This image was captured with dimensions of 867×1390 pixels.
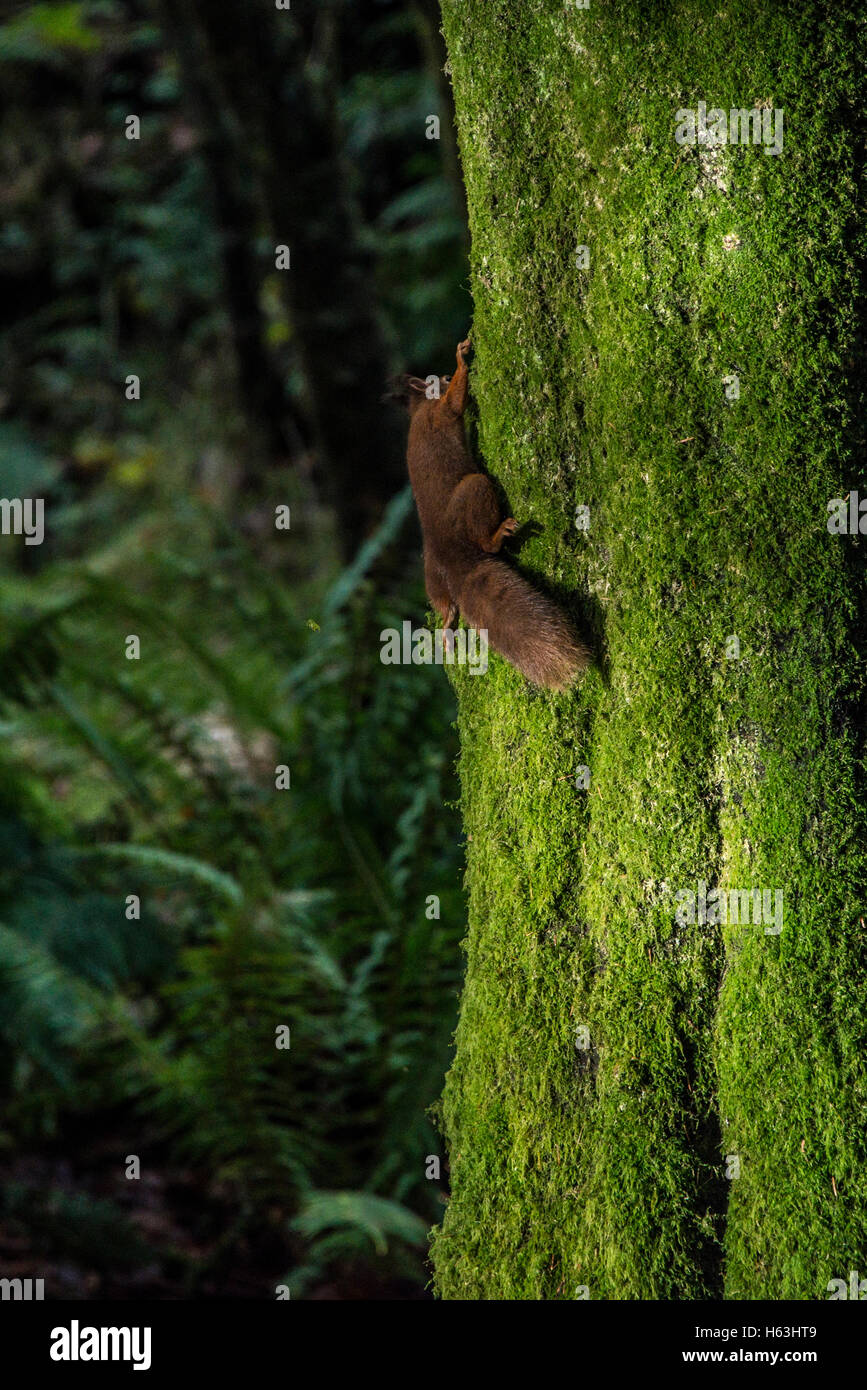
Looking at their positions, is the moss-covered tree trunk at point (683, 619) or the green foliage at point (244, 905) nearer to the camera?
the moss-covered tree trunk at point (683, 619)

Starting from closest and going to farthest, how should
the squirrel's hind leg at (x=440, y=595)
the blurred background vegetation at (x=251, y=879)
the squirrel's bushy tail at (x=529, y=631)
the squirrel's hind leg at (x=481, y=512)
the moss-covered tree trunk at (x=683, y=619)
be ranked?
the moss-covered tree trunk at (x=683, y=619)
the squirrel's bushy tail at (x=529, y=631)
the squirrel's hind leg at (x=481, y=512)
the squirrel's hind leg at (x=440, y=595)
the blurred background vegetation at (x=251, y=879)

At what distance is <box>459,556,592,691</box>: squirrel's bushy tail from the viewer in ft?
6.44

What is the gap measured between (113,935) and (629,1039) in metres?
2.65

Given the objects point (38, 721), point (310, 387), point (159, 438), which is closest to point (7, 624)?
point (38, 721)

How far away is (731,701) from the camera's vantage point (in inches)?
74.7

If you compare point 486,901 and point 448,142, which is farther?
point 448,142

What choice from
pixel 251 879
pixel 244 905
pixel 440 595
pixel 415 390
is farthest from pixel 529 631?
pixel 251 879

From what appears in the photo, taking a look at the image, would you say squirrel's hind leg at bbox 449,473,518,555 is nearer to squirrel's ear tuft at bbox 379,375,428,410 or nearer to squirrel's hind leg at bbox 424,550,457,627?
squirrel's hind leg at bbox 424,550,457,627

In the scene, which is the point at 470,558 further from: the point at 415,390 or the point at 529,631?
the point at 415,390

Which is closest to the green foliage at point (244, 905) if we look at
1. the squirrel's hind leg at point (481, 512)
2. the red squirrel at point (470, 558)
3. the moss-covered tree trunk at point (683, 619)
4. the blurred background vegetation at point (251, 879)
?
the blurred background vegetation at point (251, 879)

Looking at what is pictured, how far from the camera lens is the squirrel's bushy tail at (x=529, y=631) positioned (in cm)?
196

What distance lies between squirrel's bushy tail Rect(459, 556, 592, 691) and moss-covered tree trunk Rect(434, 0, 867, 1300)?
0.21ft

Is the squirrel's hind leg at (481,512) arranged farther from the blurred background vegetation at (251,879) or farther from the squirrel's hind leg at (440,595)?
the blurred background vegetation at (251,879)
